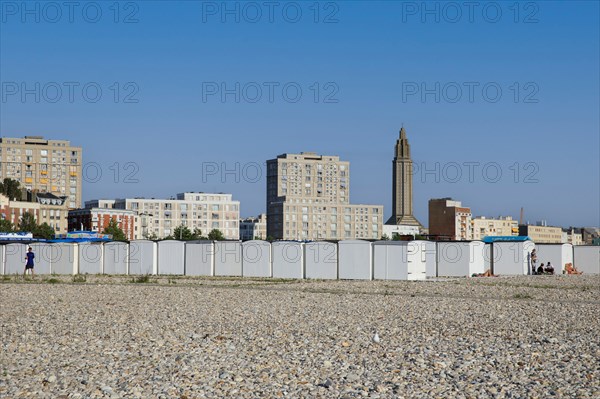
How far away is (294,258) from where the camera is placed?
4191 centimetres

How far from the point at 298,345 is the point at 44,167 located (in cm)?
17928

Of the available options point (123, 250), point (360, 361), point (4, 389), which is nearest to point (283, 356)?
point (360, 361)

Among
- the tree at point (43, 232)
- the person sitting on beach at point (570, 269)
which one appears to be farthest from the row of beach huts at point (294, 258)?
the tree at point (43, 232)

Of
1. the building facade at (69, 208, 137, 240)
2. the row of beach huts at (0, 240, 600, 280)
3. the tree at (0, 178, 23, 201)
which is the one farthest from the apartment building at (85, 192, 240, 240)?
the row of beach huts at (0, 240, 600, 280)

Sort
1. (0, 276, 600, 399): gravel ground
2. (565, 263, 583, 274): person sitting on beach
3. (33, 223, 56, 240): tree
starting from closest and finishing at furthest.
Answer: (0, 276, 600, 399): gravel ground
(565, 263, 583, 274): person sitting on beach
(33, 223, 56, 240): tree

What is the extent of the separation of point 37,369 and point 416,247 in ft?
88.9

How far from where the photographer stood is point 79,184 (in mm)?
192000

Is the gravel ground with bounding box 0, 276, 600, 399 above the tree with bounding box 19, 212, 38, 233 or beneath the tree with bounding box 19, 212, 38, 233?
beneath

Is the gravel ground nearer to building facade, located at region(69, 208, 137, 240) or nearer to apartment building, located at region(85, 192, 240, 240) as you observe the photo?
building facade, located at region(69, 208, 137, 240)

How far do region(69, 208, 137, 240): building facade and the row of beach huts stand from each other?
101597mm

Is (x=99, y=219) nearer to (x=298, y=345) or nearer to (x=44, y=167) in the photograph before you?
(x=44, y=167)

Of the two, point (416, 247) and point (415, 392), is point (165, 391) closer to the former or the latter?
point (415, 392)

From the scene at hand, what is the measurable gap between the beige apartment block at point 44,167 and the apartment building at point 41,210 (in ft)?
87.2

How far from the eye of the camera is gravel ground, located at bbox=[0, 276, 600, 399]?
45.4ft
